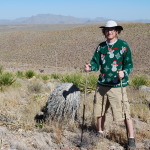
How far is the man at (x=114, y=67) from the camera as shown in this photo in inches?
152

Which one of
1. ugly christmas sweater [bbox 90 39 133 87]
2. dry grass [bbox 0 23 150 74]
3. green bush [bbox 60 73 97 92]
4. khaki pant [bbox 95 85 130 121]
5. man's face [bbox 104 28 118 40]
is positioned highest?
man's face [bbox 104 28 118 40]

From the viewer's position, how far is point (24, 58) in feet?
96.5

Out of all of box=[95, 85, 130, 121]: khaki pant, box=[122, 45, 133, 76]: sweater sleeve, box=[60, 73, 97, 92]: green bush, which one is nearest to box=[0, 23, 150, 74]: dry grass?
box=[60, 73, 97, 92]: green bush

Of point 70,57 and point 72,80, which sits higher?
point 72,80

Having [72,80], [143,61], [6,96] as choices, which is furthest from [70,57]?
[6,96]

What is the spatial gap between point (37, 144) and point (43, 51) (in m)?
29.7

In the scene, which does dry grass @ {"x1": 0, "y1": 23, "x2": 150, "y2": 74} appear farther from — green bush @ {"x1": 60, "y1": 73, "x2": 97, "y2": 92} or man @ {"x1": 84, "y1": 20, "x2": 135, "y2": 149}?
man @ {"x1": 84, "y1": 20, "x2": 135, "y2": 149}

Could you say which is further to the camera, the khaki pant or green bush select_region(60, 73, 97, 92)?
green bush select_region(60, 73, 97, 92)

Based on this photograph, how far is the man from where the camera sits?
387 centimetres

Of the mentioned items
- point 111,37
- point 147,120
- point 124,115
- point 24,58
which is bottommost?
point 24,58

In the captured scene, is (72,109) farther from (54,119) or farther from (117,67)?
(117,67)

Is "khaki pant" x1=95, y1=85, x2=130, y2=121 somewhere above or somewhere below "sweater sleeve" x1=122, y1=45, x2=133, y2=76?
below

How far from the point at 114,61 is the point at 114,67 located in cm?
8

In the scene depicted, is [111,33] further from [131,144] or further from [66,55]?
[66,55]
